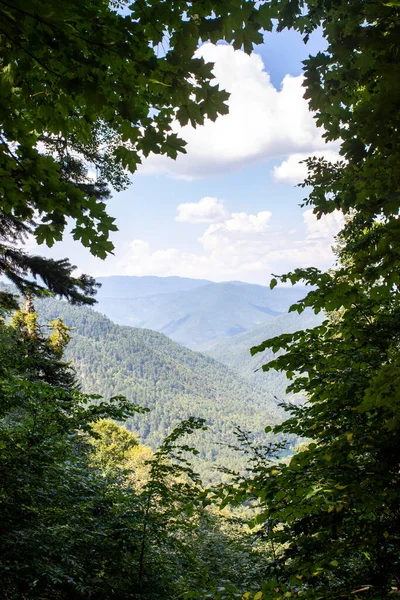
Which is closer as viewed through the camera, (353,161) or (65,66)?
(65,66)

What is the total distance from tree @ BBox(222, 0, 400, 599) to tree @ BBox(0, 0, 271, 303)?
86 centimetres

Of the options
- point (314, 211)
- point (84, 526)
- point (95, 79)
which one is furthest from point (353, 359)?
point (84, 526)

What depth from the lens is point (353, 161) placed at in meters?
2.44

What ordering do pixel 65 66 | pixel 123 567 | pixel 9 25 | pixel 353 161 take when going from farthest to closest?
1. pixel 123 567
2. pixel 353 161
3. pixel 65 66
4. pixel 9 25

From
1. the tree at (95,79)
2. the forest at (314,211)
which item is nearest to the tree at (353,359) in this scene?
the forest at (314,211)

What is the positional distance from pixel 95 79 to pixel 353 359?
10.7 ft

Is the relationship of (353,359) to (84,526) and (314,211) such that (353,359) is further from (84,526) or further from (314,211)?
(84,526)

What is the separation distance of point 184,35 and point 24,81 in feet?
3.38

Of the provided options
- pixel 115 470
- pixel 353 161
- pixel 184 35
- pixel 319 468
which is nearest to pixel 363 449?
pixel 319 468

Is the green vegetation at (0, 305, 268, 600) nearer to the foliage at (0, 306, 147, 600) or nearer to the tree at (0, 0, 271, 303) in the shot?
the foliage at (0, 306, 147, 600)

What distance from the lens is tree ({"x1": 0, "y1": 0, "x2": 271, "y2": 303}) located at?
5.63 ft

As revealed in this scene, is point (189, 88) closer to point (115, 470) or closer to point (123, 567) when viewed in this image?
point (123, 567)

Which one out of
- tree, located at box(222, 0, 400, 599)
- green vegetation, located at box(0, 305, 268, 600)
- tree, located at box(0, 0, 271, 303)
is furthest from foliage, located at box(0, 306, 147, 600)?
tree, located at box(0, 0, 271, 303)

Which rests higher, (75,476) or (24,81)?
(24,81)
